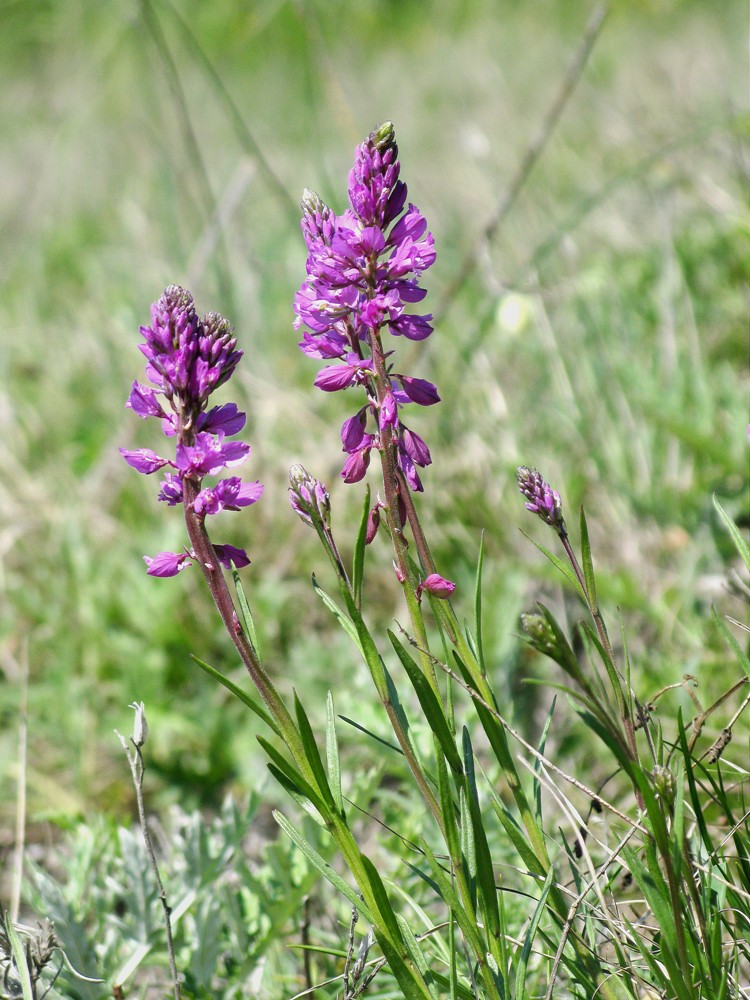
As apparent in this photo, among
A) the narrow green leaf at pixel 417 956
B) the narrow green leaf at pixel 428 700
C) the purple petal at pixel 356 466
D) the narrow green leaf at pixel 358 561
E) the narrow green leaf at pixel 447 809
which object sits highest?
the purple petal at pixel 356 466

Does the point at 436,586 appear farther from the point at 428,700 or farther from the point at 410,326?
the point at 410,326

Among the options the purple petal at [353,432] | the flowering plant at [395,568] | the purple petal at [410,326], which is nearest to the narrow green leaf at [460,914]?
the flowering plant at [395,568]

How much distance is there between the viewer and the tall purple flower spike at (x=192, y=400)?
117 centimetres

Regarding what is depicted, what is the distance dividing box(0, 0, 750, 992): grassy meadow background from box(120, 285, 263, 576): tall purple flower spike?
0.67 metres

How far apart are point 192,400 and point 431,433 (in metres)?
2.33

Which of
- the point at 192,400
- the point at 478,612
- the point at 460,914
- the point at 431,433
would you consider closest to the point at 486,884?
the point at 460,914

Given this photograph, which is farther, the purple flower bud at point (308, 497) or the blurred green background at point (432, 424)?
the blurred green background at point (432, 424)

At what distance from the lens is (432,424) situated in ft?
11.7

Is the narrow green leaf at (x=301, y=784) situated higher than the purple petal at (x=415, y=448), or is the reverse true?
the purple petal at (x=415, y=448)

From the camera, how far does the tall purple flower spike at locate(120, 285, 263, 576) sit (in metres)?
1.17

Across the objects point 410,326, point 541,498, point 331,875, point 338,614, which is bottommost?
point 331,875

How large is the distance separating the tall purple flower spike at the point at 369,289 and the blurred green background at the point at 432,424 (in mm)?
845

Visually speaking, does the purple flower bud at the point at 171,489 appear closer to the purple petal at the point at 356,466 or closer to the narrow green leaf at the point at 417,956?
the purple petal at the point at 356,466

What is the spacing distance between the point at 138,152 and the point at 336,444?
6.61 meters
